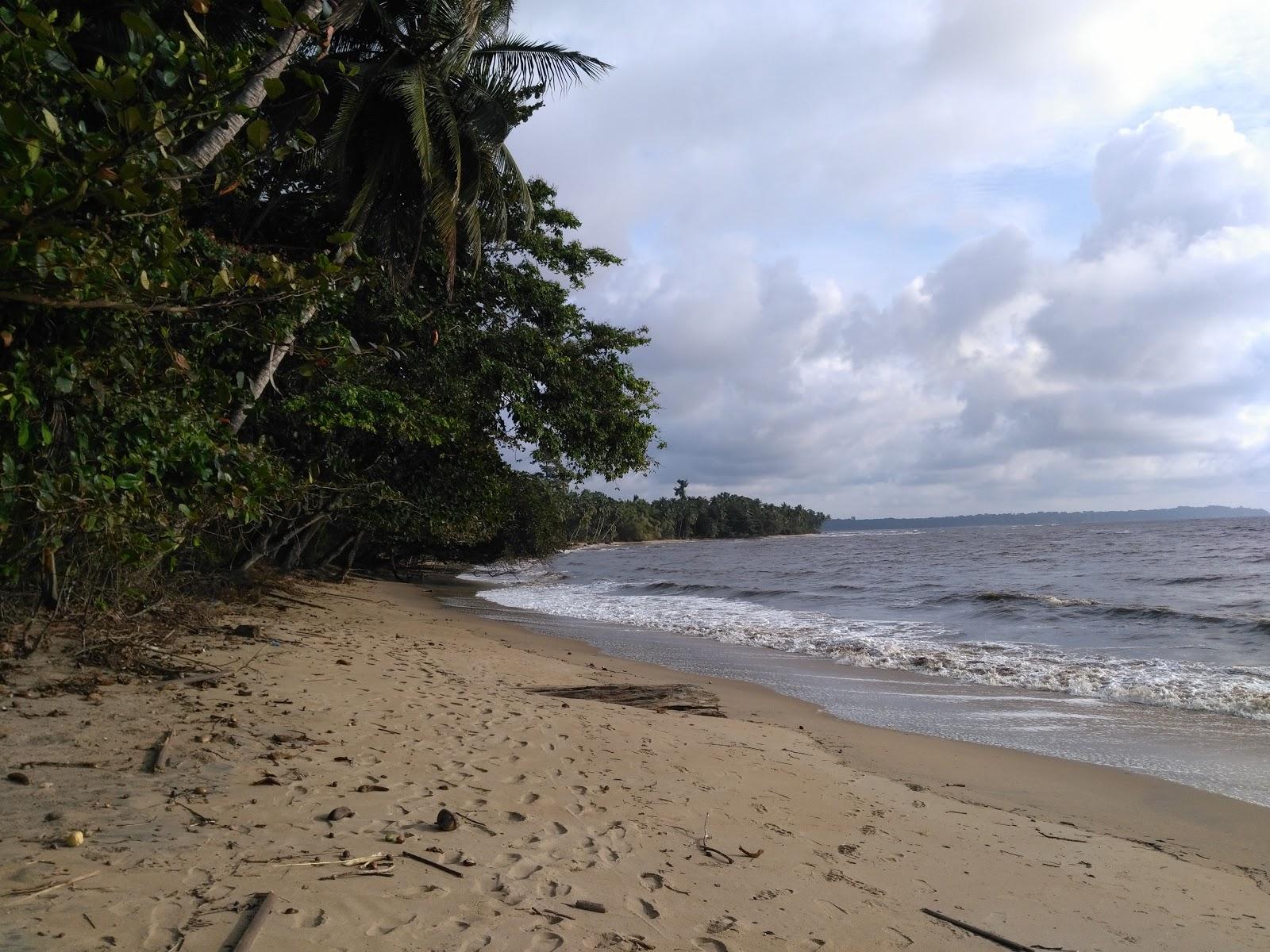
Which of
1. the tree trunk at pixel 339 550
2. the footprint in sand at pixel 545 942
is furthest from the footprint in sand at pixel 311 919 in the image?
the tree trunk at pixel 339 550

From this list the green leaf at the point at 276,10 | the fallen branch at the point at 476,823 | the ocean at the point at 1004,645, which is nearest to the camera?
the green leaf at the point at 276,10

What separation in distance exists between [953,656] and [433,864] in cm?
1114

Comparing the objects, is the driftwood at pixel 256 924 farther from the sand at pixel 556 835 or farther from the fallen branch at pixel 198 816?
the fallen branch at pixel 198 816

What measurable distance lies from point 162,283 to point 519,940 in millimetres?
2773

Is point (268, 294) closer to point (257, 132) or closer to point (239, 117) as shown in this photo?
point (257, 132)

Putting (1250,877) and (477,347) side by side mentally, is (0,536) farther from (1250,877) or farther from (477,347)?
(477,347)

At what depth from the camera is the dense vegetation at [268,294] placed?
2.65 meters

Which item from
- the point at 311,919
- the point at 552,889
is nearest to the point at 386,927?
the point at 311,919

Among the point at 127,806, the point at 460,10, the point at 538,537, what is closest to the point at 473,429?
the point at 460,10

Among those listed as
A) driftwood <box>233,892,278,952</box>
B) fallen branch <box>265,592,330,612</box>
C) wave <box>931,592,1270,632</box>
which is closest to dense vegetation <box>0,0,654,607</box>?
fallen branch <box>265,592,330,612</box>

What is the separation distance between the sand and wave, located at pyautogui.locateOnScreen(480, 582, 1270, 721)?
4054 millimetres

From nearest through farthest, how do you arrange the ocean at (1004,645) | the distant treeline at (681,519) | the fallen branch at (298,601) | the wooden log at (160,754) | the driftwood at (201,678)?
the wooden log at (160,754) < the driftwood at (201,678) < the ocean at (1004,645) < the fallen branch at (298,601) < the distant treeline at (681,519)

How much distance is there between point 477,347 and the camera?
1341 centimetres

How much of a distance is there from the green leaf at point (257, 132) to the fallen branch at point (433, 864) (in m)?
2.89
